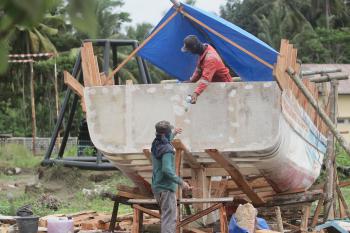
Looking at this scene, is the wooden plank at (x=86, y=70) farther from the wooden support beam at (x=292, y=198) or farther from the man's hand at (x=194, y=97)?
the wooden support beam at (x=292, y=198)

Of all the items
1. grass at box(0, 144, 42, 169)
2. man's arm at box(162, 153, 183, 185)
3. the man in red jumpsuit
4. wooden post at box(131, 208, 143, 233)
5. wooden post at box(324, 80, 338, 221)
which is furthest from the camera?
grass at box(0, 144, 42, 169)

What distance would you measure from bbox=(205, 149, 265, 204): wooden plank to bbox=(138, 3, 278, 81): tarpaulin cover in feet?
5.99

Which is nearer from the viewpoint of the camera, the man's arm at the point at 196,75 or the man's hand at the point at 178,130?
the man's hand at the point at 178,130

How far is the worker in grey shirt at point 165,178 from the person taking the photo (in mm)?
6926

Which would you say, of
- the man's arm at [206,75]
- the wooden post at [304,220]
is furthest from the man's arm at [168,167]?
the wooden post at [304,220]

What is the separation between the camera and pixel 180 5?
9.20 m

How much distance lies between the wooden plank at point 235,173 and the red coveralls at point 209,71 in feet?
2.45

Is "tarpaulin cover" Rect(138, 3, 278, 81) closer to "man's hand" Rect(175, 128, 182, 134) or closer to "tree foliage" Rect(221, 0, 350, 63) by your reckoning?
"man's hand" Rect(175, 128, 182, 134)

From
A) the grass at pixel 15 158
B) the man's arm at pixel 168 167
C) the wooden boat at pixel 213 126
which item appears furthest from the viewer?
the grass at pixel 15 158

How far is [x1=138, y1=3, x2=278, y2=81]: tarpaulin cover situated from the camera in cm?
898

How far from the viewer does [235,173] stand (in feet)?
25.5

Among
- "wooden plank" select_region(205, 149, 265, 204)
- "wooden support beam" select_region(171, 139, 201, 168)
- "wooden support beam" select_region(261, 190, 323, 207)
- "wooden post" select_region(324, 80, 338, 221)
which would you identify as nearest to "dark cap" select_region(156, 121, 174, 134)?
"wooden support beam" select_region(171, 139, 201, 168)

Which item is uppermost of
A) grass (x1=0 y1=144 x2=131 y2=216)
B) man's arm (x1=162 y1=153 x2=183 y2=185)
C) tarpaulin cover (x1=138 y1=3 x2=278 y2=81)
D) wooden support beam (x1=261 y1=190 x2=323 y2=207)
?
tarpaulin cover (x1=138 y1=3 x2=278 y2=81)

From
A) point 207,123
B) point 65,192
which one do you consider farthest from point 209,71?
point 65,192
